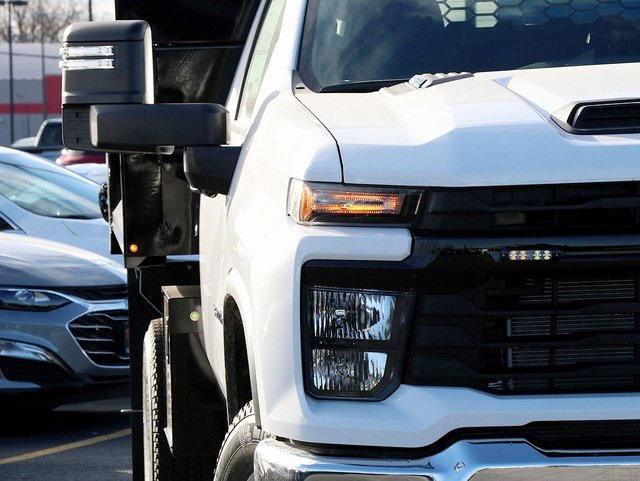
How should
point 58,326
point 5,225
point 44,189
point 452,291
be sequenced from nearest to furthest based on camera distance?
point 452,291 → point 58,326 → point 5,225 → point 44,189

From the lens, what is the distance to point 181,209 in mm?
5430

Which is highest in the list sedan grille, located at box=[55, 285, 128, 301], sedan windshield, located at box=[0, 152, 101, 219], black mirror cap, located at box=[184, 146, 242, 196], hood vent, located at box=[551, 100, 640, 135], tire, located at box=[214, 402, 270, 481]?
hood vent, located at box=[551, 100, 640, 135]

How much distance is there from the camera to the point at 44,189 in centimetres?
1046

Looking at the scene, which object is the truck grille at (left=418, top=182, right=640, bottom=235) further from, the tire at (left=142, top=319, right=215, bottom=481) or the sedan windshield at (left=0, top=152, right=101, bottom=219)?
the sedan windshield at (left=0, top=152, right=101, bottom=219)

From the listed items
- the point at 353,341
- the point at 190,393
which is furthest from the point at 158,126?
the point at 190,393

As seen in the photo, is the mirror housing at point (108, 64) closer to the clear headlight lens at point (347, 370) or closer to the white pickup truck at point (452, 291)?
the white pickup truck at point (452, 291)

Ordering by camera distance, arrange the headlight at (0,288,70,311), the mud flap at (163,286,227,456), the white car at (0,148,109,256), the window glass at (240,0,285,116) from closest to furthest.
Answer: the window glass at (240,0,285,116), the mud flap at (163,286,227,456), the headlight at (0,288,70,311), the white car at (0,148,109,256)

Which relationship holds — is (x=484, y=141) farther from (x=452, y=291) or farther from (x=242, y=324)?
(x=242, y=324)

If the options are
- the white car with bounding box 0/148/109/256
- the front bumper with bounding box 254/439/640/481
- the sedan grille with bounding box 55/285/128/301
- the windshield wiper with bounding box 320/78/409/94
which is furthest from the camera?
the white car with bounding box 0/148/109/256

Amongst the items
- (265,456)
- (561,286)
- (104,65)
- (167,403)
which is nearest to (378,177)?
(561,286)

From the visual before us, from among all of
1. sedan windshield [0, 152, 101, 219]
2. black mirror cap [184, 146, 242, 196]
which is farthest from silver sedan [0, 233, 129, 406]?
black mirror cap [184, 146, 242, 196]

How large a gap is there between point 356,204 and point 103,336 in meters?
5.55

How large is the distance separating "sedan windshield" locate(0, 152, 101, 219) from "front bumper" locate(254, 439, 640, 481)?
23.6 feet

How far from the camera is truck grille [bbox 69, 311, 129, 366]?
8414 millimetres
